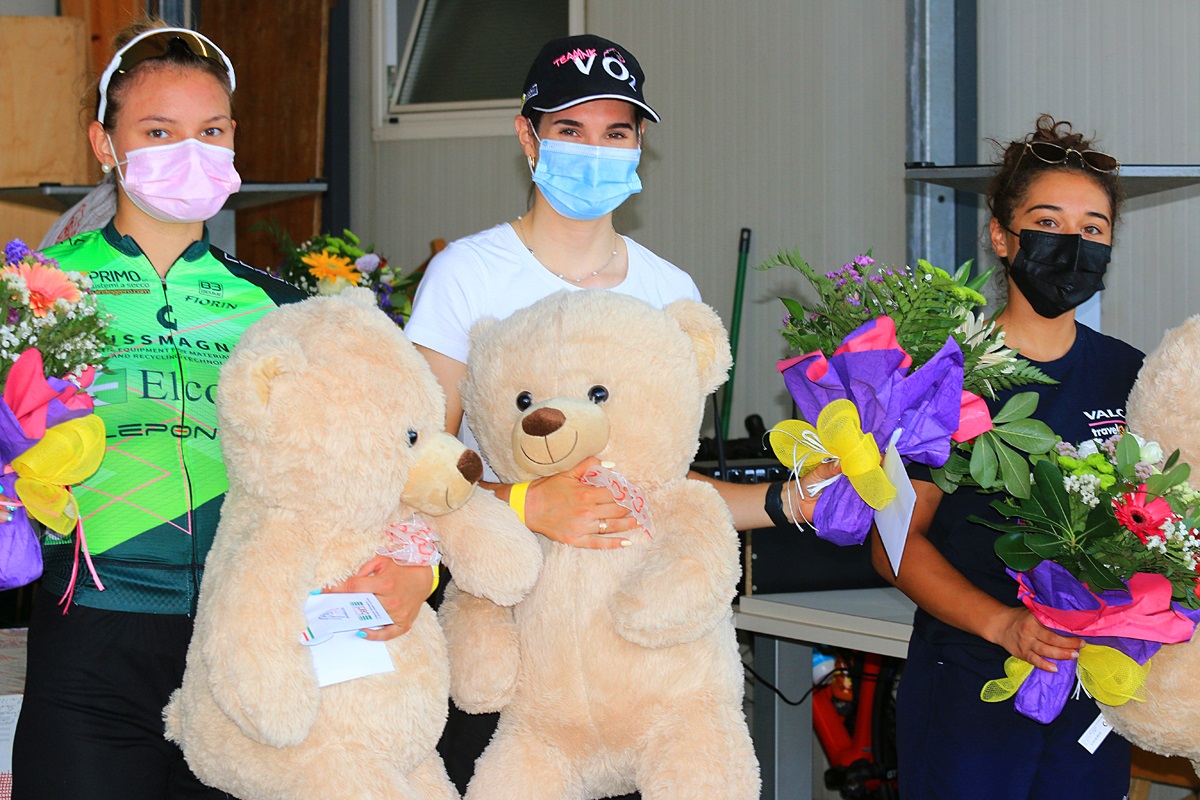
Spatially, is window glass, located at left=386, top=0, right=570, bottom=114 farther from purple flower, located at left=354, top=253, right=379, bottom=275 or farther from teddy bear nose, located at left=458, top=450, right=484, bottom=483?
teddy bear nose, located at left=458, top=450, right=484, bottom=483

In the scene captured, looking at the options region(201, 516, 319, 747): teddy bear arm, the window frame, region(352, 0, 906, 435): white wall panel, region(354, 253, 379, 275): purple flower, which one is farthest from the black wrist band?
the window frame

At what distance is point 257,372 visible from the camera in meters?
1.52

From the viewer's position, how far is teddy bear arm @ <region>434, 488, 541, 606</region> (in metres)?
1.65

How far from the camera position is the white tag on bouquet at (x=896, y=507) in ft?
5.80

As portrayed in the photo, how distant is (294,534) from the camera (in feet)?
5.14

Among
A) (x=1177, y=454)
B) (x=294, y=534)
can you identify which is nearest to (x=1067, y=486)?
(x=1177, y=454)

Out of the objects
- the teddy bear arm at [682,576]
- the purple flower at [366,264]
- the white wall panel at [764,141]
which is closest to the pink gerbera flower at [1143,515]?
the teddy bear arm at [682,576]

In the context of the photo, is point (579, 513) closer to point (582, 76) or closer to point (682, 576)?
point (682, 576)

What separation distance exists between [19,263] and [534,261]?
2.50 ft

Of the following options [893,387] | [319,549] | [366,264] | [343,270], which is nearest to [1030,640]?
[893,387]

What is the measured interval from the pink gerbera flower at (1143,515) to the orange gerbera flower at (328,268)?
2685 mm

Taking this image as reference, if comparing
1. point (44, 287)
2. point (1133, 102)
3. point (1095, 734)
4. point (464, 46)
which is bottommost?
point (1095, 734)

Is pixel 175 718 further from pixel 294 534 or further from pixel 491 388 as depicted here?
pixel 491 388

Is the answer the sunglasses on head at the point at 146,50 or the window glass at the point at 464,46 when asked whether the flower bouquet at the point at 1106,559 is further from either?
the window glass at the point at 464,46
